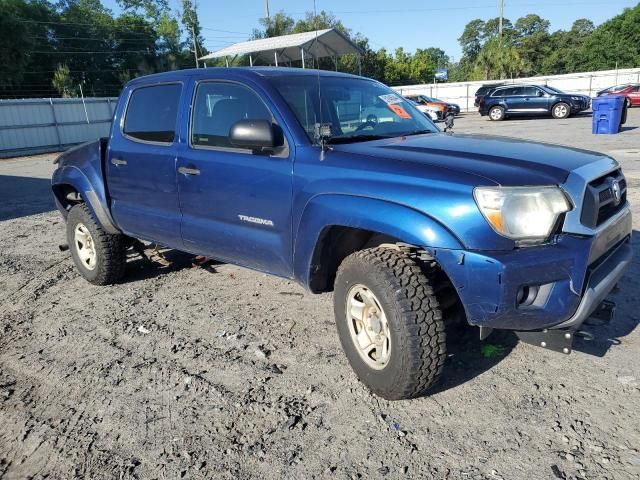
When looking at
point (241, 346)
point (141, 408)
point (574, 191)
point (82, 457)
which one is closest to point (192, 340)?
point (241, 346)

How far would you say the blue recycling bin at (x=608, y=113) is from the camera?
15750 millimetres

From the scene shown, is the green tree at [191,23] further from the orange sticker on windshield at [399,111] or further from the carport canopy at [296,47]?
the orange sticker on windshield at [399,111]

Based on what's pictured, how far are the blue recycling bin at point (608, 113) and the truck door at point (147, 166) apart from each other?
15.3m

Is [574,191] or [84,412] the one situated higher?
[574,191]

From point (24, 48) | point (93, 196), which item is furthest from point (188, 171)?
point (24, 48)

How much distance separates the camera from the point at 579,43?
7044 cm

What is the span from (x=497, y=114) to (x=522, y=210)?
84.5ft

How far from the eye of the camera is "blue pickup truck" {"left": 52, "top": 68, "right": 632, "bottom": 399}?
2551 mm

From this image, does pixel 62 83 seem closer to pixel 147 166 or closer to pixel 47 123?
pixel 47 123

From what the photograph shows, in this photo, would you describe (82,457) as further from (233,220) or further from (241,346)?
(233,220)

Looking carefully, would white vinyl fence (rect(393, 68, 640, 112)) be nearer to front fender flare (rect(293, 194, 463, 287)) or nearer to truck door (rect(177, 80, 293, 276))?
truck door (rect(177, 80, 293, 276))

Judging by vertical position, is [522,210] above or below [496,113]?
above

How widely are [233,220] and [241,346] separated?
91 cm

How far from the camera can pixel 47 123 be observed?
23484mm
